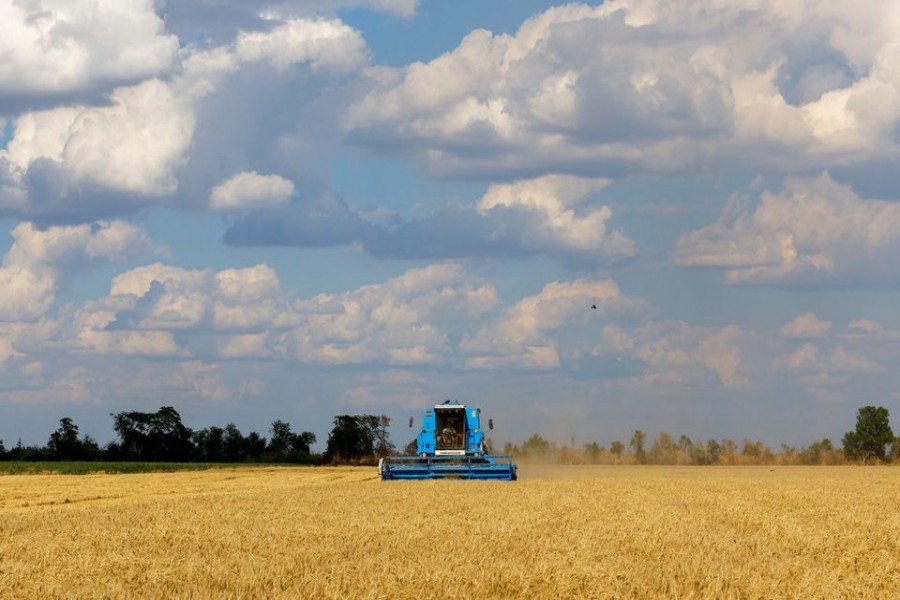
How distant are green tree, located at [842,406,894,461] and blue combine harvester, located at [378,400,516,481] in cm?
4696

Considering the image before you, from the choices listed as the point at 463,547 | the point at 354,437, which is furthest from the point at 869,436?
the point at 463,547

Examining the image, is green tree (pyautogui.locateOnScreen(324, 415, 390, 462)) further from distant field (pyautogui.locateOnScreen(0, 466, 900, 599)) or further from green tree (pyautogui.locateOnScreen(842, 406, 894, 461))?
distant field (pyautogui.locateOnScreen(0, 466, 900, 599))

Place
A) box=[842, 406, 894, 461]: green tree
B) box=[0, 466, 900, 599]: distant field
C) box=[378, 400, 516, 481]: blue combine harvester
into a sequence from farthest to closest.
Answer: box=[842, 406, 894, 461]: green tree < box=[378, 400, 516, 481]: blue combine harvester < box=[0, 466, 900, 599]: distant field

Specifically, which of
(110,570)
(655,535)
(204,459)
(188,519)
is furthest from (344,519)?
(204,459)

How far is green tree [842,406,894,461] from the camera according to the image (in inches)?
3408

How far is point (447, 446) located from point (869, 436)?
163 feet

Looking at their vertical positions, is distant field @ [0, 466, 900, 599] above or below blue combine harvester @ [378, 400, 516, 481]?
below

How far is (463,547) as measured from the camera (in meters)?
17.4

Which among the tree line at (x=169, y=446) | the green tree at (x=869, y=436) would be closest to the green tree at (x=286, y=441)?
the tree line at (x=169, y=446)

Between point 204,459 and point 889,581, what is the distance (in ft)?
320

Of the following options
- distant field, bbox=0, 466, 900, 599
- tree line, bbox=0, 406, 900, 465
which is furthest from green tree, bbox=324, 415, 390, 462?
distant field, bbox=0, 466, 900, 599

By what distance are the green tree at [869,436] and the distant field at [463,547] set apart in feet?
191

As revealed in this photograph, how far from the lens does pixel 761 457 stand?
84500 millimetres

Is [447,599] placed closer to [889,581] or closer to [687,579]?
[687,579]
